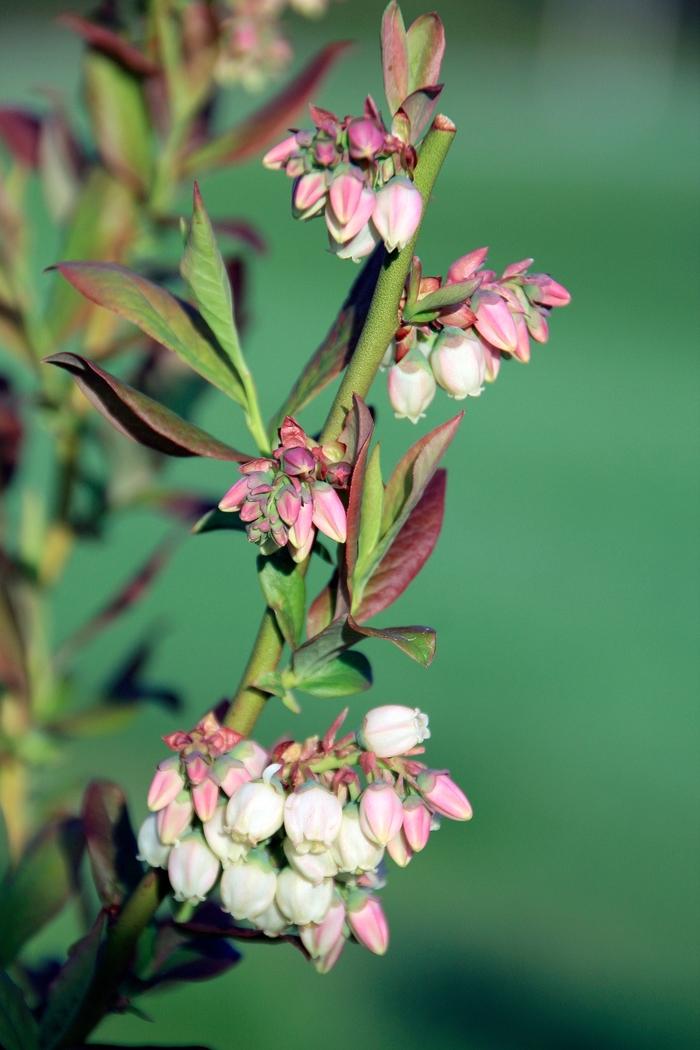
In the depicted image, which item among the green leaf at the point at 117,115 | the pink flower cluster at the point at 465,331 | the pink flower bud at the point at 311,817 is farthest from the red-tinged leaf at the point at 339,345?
the green leaf at the point at 117,115

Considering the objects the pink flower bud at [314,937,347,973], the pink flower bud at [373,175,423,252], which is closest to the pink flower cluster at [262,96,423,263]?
the pink flower bud at [373,175,423,252]

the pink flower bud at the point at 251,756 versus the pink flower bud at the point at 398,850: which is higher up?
the pink flower bud at the point at 251,756

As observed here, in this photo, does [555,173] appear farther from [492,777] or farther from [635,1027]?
[635,1027]

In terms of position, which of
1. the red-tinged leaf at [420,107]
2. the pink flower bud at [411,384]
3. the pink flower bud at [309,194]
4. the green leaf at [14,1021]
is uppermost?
the red-tinged leaf at [420,107]

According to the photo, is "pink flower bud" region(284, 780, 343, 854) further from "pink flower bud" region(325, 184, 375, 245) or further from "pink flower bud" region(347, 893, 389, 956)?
"pink flower bud" region(325, 184, 375, 245)

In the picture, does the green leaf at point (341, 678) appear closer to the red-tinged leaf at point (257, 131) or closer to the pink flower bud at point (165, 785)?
the pink flower bud at point (165, 785)

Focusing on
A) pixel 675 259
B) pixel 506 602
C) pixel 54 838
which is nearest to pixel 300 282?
pixel 675 259
